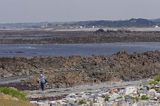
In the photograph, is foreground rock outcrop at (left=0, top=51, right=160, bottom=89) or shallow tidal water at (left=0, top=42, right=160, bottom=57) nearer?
foreground rock outcrop at (left=0, top=51, right=160, bottom=89)

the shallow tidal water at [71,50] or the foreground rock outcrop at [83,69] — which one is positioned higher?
the foreground rock outcrop at [83,69]

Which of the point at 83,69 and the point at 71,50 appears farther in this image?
the point at 71,50

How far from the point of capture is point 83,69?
5666 cm

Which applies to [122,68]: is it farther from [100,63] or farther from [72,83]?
[72,83]

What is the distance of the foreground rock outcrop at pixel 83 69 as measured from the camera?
155ft

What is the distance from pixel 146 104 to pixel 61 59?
43.2m

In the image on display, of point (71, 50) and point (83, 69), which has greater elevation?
point (83, 69)

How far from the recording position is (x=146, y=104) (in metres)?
22.6

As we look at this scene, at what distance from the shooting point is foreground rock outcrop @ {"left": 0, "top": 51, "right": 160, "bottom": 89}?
4731 cm

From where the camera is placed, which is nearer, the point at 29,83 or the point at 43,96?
the point at 43,96

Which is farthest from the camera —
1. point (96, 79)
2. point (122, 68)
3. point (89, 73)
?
point (122, 68)

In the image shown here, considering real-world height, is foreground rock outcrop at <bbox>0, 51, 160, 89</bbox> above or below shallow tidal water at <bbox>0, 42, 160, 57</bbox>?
above

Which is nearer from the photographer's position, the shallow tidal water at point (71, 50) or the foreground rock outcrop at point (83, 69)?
the foreground rock outcrop at point (83, 69)


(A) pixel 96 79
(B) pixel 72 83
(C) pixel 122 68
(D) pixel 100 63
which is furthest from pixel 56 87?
(D) pixel 100 63
